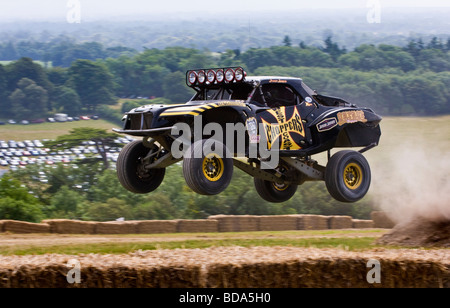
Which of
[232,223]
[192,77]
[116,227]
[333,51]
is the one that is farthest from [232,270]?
[333,51]

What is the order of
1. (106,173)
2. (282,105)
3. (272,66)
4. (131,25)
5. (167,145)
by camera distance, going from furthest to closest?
(131,25)
(272,66)
(106,173)
(282,105)
(167,145)

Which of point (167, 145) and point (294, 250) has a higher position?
point (167, 145)

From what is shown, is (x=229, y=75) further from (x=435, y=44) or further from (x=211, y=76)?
(x=435, y=44)

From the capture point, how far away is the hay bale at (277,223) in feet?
85.4

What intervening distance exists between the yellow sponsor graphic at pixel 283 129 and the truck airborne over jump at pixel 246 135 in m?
0.02

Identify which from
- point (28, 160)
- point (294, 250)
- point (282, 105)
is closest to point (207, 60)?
point (28, 160)

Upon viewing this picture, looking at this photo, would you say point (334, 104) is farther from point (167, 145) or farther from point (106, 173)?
point (106, 173)

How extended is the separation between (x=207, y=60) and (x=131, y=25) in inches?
1893

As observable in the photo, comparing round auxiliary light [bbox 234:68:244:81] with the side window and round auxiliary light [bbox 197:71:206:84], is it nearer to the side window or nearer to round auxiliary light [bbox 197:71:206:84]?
the side window

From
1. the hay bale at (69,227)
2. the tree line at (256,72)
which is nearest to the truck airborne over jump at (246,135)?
the hay bale at (69,227)

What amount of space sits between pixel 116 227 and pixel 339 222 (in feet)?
30.1

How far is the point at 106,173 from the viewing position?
46000 millimetres

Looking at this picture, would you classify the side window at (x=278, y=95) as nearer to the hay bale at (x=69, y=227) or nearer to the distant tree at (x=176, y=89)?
the hay bale at (x=69, y=227)
